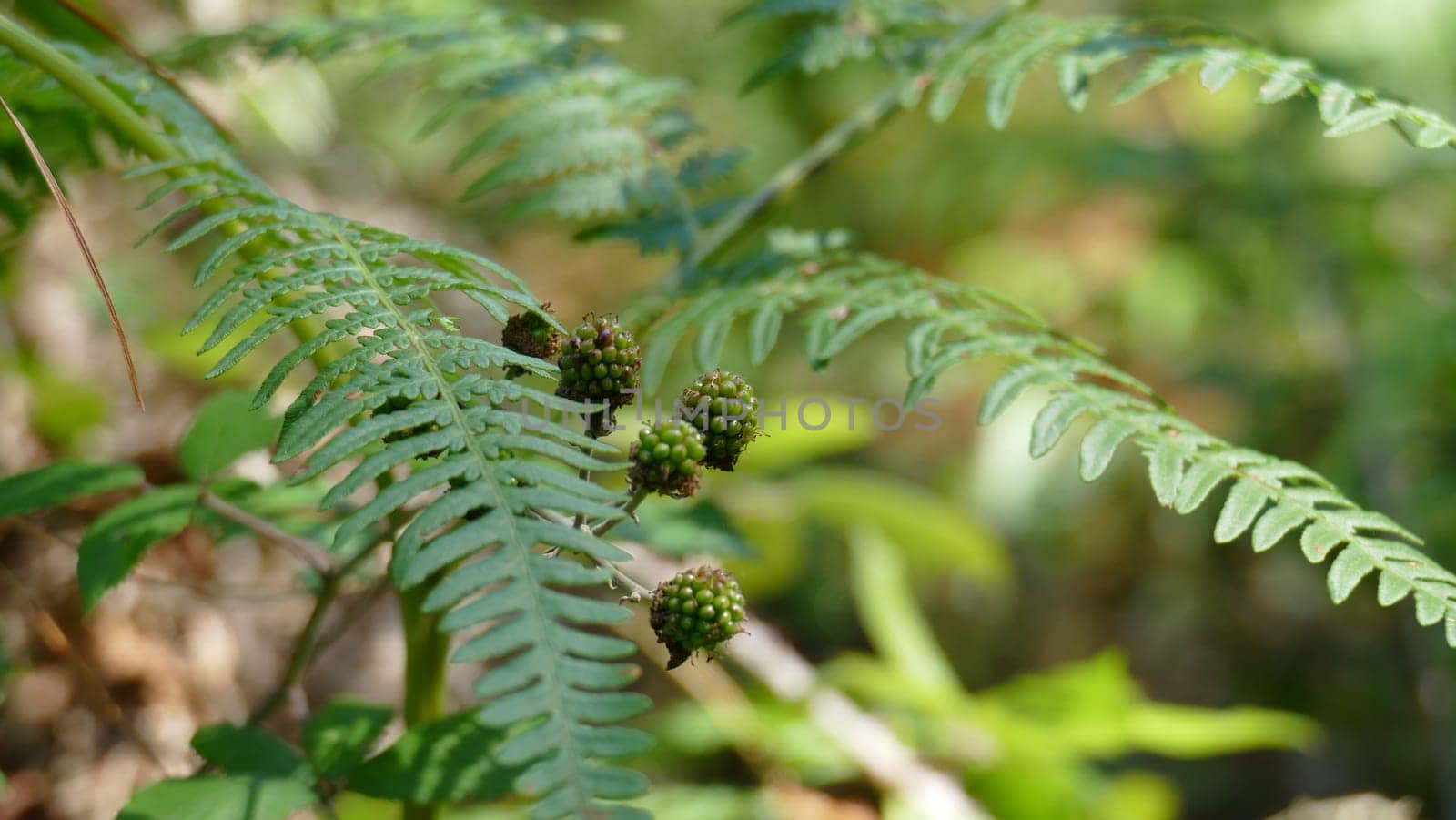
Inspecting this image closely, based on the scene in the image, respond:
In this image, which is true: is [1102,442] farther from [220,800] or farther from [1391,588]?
[220,800]

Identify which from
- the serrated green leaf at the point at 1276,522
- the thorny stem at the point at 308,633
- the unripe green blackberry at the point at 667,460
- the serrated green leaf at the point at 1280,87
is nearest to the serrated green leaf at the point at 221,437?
the thorny stem at the point at 308,633

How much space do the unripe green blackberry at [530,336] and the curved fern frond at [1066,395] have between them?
22 centimetres

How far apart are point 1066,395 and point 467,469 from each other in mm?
572

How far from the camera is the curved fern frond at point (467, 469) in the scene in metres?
0.61

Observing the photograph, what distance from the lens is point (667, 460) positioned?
0.82 meters

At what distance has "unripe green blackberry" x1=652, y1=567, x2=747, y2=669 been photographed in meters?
0.80

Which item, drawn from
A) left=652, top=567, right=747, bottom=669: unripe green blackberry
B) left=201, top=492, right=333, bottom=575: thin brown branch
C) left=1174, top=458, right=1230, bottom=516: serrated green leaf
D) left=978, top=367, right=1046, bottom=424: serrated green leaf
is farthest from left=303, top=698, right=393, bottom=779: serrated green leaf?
left=1174, top=458, right=1230, bottom=516: serrated green leaf

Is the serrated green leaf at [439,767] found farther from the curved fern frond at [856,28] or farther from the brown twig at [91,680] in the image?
the curved fern frond at [856,28]

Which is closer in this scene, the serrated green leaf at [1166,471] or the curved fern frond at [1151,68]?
the serrated green leaf at [1166,471]

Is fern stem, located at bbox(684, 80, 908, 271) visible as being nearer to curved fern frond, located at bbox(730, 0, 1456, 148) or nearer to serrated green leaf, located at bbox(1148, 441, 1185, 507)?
curved fern frond, located at bbox(730, 0, 1456, 148)

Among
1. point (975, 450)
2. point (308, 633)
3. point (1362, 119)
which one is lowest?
point (308, 633)

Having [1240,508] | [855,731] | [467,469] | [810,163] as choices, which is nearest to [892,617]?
[855,731]

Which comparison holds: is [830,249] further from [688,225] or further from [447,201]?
[447,201]

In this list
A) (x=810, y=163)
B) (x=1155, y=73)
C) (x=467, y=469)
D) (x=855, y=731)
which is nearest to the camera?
(x=467, y=469)
